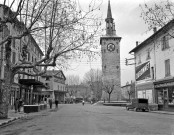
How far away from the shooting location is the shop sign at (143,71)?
36806mm

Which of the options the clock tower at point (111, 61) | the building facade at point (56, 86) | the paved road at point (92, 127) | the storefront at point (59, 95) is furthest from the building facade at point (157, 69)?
the storefront at point (59, 95)

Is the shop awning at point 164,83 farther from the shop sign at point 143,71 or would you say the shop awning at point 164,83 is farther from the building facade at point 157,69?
the shop sign at point 143,71

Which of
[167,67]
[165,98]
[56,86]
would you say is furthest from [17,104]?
[56,86]

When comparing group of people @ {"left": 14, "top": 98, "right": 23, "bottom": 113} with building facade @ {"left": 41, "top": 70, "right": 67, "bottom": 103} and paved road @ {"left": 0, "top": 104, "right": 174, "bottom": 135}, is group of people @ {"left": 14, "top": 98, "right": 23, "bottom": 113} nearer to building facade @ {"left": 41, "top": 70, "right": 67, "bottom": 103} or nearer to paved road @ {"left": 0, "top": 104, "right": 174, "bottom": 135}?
paved road @ {"left": 0, "top": 104, "right": 174, "bottom": 135}

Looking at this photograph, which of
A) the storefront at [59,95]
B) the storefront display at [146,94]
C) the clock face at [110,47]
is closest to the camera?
the storefront display at [146,94]

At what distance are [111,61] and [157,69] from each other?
135 ft

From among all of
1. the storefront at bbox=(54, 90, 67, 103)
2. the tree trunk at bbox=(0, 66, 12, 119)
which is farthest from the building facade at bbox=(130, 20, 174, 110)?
the storefront at bbox=(54, 90, 67, 103)

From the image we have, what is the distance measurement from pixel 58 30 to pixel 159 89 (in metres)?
19.4

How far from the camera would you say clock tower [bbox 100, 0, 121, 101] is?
72188mm

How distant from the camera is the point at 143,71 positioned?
38.4 m

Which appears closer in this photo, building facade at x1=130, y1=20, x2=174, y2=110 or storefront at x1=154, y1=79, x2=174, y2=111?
storefront at x1=154, y1=79, x2=174, y2=111

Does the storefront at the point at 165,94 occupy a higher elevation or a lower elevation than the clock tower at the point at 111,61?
lower

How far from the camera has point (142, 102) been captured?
31.8 m

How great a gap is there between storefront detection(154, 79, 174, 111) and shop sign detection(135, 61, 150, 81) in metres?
3.45
